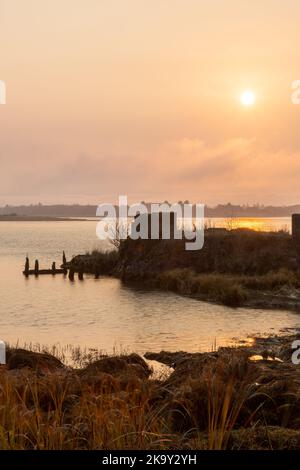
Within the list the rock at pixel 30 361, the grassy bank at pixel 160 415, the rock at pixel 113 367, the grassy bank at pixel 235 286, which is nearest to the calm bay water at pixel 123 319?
the grassy bank at pixel 235 286

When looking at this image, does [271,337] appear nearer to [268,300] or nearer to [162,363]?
[162,363]

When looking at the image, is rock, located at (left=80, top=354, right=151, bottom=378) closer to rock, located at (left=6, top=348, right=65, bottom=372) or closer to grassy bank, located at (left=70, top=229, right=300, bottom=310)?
rock, located at (left=6, top=348, right=65, bottom=372)

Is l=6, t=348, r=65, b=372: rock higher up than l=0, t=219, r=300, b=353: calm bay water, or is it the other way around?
l=6, t=348, r=65, b=372: rock

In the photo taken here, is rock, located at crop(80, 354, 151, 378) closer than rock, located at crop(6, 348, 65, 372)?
Yes

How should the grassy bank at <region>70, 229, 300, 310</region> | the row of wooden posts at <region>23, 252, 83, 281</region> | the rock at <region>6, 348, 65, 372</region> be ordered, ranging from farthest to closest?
the row of wooden posts at <region>23, 252, 83, 281</region>
the grassy bank at <region>70, 229, 300, 310</region>
the rock at <region>6, 348, 65, 372</region>

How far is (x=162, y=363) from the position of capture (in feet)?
77.6

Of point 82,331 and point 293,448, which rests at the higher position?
point 293,448

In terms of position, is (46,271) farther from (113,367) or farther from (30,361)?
(113,367)

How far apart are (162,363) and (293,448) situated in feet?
49.8

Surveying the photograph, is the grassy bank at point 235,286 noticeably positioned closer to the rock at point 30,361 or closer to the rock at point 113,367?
the rock at point 30,361

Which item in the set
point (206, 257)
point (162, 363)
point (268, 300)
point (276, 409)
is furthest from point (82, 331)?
point (206, 257)

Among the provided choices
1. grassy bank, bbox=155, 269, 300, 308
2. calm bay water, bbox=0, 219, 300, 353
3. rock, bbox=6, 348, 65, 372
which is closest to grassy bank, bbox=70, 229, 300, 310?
grassy bank, bbox=155, 269, 300, 308
